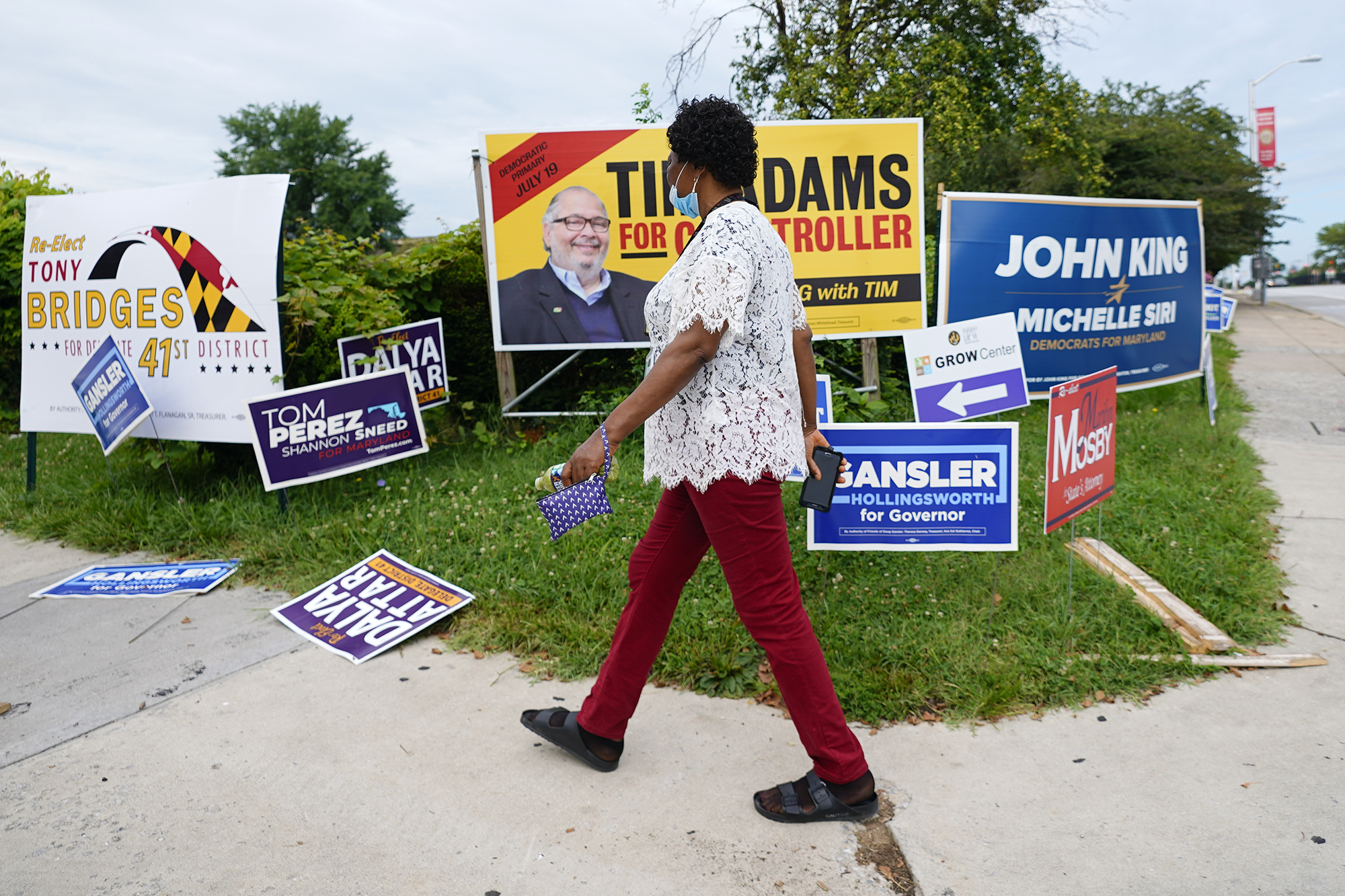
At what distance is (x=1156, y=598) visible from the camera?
4.09 meters

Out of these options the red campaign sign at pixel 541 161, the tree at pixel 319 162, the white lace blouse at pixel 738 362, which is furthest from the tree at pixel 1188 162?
the tree at pixel 319 162

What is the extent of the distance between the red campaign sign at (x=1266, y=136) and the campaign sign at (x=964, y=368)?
34142 millimetres

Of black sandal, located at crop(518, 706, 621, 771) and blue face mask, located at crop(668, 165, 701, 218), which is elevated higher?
blue face mask, located at crop(668, 165, 701, 218)

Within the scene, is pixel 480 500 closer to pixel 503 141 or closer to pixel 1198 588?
pixel 503 141

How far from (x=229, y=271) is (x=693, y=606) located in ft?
11.4

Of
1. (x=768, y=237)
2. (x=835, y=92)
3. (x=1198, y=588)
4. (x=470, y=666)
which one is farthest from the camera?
(x=835, y=92)

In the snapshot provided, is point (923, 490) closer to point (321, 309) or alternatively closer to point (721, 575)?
point (721, 575)

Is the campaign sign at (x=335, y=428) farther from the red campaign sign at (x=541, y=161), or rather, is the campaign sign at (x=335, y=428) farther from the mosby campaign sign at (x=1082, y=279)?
the mosby campaign sign at (x=1082, y=279)

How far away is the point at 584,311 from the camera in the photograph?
21.8 feet

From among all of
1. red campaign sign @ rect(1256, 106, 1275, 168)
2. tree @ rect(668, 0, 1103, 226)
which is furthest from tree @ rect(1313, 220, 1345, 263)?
tree @ rect(668, 0, 1103, 226)

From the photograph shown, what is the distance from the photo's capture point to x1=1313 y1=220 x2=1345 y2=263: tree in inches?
4139

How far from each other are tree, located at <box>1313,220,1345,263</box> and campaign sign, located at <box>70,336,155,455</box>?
128 metres

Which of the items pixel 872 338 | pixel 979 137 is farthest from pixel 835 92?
pixel 872 338

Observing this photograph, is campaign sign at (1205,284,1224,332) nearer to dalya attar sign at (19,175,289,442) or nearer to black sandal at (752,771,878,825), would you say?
black sandal at (752,771,878,825)
